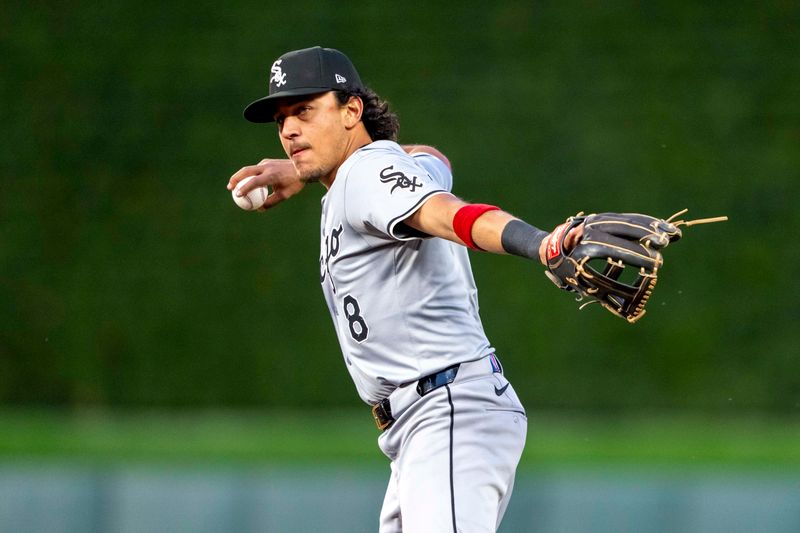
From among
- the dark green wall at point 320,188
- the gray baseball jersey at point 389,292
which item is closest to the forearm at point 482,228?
the gray baseball jersey at point 389,292

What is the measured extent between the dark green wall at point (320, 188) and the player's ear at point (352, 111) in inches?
148

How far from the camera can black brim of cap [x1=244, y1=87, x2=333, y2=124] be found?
3.04m

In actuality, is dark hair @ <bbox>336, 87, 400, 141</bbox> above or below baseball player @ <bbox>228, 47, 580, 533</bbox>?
above

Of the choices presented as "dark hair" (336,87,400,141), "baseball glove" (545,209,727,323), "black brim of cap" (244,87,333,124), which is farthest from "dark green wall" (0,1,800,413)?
"baseball glove" (545,209,727,323)

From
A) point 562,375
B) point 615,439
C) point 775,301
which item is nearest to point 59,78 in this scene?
point 562,375

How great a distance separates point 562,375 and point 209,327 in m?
2.20

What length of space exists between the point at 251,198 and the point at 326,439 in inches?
126

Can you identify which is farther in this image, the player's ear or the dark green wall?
the dark green wall

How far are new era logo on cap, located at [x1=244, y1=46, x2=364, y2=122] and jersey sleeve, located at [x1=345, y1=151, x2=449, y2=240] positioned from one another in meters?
0.41

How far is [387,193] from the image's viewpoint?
261 centimetres

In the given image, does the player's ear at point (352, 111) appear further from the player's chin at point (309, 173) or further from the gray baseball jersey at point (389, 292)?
the gray baseball jersey at point (389, 292)

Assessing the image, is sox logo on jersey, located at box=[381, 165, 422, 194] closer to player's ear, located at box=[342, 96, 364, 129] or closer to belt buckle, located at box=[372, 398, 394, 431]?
player's ear, located at box=[342, 96, 364, 129]

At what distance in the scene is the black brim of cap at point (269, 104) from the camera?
9.97ft

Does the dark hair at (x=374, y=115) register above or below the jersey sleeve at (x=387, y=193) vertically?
above
